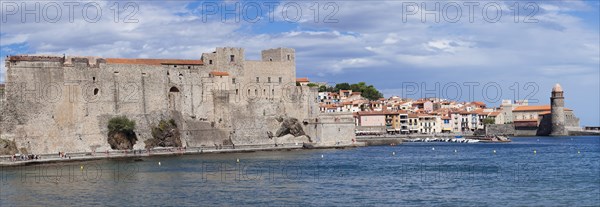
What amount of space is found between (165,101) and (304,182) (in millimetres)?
21535

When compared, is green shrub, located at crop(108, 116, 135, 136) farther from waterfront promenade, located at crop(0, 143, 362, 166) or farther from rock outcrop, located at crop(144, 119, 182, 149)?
waterfront promenade, located at crop(0, 143, 362, 166)

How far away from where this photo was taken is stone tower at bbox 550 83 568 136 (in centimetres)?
8806

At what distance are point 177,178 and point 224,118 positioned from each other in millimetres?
22363

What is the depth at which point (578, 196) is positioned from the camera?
2627cm

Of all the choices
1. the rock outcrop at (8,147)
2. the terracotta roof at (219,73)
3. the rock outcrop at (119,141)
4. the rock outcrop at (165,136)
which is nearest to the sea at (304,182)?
the rock outcrop at (8,147)

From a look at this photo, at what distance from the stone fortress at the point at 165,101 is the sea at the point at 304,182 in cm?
387

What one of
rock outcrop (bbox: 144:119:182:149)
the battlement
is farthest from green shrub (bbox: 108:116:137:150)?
the battlement

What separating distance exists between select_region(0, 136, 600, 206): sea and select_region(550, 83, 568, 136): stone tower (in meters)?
43.8

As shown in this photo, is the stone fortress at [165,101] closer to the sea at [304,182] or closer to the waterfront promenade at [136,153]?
the waterfront promenade at [136,153]

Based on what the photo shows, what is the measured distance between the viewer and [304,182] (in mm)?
31188

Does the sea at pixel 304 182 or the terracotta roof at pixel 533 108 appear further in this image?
the terracotta roof at pixel 533 108

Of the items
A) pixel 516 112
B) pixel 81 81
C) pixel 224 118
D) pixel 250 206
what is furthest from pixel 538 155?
pixel 516 112

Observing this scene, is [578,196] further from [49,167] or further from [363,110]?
[363,110]

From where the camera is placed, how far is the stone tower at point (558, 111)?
88062 mm
